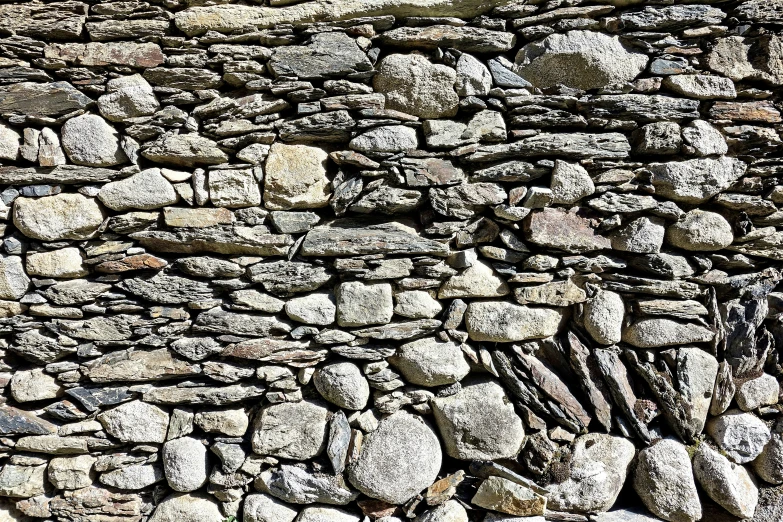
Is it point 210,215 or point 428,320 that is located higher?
point 210,215

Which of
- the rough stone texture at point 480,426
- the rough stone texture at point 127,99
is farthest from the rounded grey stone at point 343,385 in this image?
the rough stone texture at point 127,99

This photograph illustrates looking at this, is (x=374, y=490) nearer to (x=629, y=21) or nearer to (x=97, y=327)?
(x=97, y=327)

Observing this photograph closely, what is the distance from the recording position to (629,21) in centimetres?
275

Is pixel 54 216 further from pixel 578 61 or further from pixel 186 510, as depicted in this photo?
pixel 578 61

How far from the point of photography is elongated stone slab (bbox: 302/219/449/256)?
2.69m

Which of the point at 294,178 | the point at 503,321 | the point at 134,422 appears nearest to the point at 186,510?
the point at 134,422

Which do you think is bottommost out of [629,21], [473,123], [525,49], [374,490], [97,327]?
[374,490]

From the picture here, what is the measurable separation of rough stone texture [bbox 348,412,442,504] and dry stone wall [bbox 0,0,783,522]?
0.05 feet

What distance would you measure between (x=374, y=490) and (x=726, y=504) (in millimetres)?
2014

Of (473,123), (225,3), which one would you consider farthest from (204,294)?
(473,123)

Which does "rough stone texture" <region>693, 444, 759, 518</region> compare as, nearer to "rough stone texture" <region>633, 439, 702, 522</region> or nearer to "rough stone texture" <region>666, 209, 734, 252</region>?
"rough stone texture" <region>633, 439, 702, 522</region>

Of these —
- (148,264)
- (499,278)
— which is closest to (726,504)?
(499,278)

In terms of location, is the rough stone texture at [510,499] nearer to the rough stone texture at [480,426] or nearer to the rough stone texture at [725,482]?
the rough stone texture at [480,426]

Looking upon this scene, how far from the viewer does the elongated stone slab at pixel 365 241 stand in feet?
8.82
